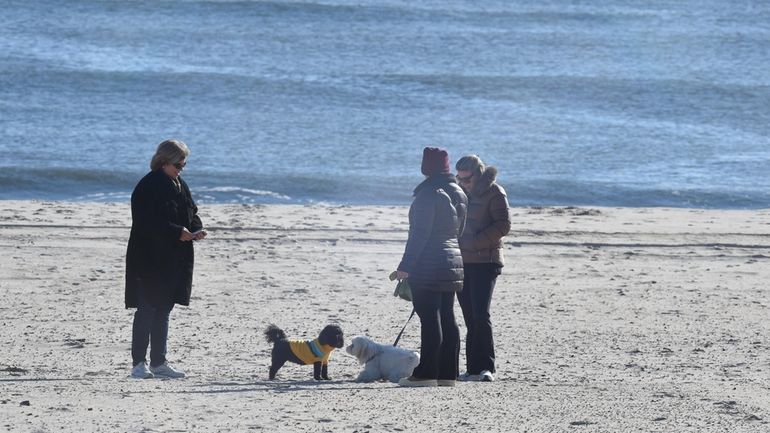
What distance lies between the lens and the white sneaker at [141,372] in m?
7.47

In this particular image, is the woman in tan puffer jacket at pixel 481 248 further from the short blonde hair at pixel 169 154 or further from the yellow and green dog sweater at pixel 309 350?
the short blonde hair at pixel 169 154

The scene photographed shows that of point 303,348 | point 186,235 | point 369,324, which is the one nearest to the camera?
point 186,235

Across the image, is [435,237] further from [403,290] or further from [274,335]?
[274,335]

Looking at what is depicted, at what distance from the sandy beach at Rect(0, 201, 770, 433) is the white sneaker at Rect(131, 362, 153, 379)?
0.72 ft

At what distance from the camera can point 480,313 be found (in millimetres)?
7789

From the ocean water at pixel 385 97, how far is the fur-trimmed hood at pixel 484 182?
38.1ft

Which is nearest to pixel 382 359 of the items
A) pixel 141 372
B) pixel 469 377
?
pixel 469 377

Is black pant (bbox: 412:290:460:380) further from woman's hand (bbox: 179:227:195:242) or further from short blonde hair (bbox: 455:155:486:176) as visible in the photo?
woman's hand (bbox: 179:227:195:242)

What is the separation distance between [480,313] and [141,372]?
2.09 m

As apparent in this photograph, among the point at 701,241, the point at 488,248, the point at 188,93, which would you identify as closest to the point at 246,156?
the point at 188,93

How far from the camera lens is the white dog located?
7.57 m

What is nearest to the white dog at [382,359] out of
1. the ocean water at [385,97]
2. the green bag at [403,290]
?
the green bag at [403,290]

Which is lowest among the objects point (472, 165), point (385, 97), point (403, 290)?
point (403, 290)

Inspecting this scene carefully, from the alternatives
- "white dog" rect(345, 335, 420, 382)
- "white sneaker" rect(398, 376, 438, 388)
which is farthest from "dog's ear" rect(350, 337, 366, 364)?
"white sneaker" rect(398, 376, 438, 388)
